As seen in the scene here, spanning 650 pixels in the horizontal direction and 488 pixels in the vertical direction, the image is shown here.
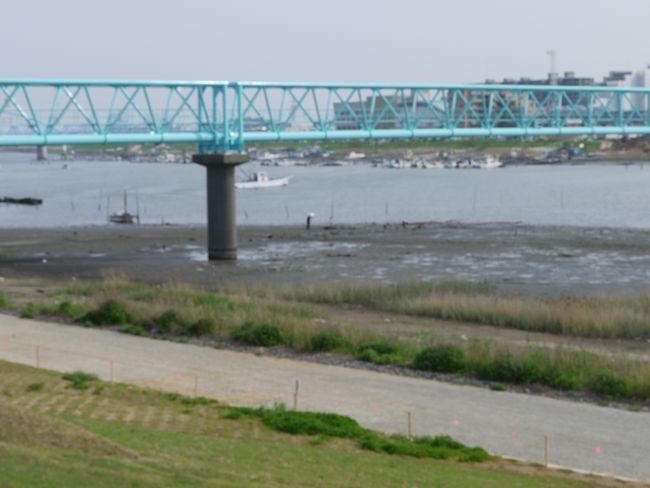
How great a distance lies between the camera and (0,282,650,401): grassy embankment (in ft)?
81.3

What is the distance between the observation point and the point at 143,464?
13914 mm

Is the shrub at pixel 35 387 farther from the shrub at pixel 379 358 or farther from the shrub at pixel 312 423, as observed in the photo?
the shrub at pixel 379 358

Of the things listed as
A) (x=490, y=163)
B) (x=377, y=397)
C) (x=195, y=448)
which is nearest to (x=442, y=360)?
(x=377, y=397)

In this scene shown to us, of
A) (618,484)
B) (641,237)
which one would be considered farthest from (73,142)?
(618,484)

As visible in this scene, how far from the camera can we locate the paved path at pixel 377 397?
19.2 metres

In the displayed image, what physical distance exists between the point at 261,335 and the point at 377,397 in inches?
280

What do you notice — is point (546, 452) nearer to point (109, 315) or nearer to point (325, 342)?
point (325, 342)

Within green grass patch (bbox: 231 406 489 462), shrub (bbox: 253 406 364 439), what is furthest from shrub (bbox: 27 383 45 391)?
shrub (bbox: 253 406 364 439)

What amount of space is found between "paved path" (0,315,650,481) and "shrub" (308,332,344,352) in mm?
1324

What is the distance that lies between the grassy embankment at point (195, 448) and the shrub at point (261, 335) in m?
6.96

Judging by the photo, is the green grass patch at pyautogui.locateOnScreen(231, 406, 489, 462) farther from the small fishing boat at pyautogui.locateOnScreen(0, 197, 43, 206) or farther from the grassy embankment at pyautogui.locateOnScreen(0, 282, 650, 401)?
the small fishing boat at pyautogui.locateOnScreen(0, 197, 43, 206)

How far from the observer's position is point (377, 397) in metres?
23.2

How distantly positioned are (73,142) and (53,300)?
16.2 m

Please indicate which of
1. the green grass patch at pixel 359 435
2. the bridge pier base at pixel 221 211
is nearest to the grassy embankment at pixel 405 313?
the green grass patch at pixel 359 435
